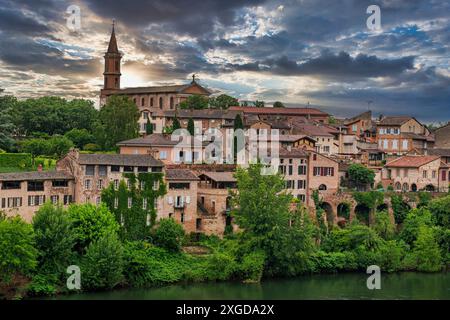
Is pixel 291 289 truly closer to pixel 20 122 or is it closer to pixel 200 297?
pixel 200 297

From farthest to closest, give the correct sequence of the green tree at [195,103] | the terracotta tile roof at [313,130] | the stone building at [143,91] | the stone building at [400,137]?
the stone building at [143,91], the green tree at [195,103], the stone building at [400,137], the terracotta tile roof at [313,130]

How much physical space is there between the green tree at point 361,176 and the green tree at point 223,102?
28208 millimetres

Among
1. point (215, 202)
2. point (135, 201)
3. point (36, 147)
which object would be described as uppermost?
point (36, 147)

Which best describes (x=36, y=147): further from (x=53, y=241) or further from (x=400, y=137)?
(x=400, y=137)

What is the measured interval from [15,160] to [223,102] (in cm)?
3715

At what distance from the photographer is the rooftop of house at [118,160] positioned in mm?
48312

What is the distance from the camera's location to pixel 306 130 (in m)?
74.4

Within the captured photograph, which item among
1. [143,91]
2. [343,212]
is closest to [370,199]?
[343,212]

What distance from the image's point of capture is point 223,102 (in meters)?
89.4

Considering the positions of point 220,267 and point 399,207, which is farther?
point 399,207

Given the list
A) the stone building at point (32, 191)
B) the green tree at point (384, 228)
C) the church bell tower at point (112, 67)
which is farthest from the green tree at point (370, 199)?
the church bell tower at point (112, 67)

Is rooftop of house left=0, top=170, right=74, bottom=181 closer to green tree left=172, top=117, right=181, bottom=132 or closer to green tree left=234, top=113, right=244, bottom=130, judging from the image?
green tree left=172, top=117, right=181, bottom=132

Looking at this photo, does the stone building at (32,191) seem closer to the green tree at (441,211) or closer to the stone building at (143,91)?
the green tree at (441,211)

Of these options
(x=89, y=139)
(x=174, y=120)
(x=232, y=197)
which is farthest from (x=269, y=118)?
(x=232, y=197)
